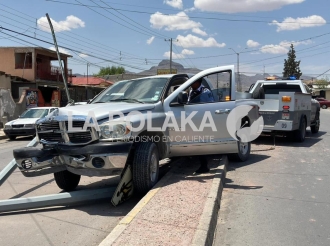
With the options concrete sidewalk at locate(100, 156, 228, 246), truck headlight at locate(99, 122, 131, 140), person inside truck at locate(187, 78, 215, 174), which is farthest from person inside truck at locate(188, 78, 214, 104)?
truck headlight at locate(99, 122, 131, 140)

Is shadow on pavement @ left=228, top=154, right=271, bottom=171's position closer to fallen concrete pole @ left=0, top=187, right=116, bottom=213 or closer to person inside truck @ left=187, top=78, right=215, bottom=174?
person inside truck @ left=187, top=78, right=215, bottom=174

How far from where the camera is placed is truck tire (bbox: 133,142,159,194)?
198 inches

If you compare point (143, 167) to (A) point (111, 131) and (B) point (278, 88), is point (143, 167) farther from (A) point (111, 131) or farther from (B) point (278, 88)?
(B) point (278, 88)

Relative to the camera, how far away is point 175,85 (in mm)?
6582

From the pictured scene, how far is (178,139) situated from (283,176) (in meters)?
2.40

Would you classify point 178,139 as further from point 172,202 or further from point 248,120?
point 248,120

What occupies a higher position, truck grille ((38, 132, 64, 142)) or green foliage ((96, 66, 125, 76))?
green foliage ((96, 66, 125, 76))

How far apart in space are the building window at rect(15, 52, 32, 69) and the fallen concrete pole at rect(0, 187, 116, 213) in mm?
30826

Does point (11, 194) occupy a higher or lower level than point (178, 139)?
lower

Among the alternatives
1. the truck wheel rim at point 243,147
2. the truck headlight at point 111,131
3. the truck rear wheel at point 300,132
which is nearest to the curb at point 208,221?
the truck headlight at point 111,131

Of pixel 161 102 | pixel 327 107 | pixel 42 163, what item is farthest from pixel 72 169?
pixel 327 107

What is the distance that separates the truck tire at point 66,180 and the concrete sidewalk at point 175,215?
5.29ft

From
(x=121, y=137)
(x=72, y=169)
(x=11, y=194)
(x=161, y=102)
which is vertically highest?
(x=161, y=102)

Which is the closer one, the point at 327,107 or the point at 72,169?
→ the point at 72,169
